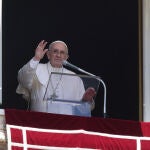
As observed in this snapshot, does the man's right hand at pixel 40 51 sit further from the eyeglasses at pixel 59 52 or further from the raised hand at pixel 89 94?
the raised hand at pixel 89 94

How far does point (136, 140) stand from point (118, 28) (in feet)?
5.18

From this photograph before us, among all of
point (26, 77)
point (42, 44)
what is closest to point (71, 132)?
point (26, 77)

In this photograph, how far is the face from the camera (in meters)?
7.51

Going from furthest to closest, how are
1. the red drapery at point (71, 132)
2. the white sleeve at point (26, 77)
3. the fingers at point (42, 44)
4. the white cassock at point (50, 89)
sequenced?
the fingers at point (42, 44) → the white sleeve at point (26, 77) → the white cassock at point (50, 89) → the red drapery at point (71, 132)

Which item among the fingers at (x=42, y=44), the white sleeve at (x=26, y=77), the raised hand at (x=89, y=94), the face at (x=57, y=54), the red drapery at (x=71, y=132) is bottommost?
the red drapery at (x=71, y=132)

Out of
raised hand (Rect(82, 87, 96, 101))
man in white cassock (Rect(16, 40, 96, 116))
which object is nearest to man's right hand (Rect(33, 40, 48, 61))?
man in white cassock (Rect(16, 40, 96, 116))

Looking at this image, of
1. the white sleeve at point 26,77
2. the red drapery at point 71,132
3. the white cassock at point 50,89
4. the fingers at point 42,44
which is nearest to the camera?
the red drapery at point 71,132

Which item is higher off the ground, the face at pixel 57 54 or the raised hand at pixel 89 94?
the face at pixel 57 54

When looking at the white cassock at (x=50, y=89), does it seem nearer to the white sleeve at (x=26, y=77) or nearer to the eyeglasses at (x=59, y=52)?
the white sleeve at (x=26, y=77)

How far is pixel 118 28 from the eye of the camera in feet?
25.4

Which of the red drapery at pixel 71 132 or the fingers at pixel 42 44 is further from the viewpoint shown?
the fingers at pixel 42 44

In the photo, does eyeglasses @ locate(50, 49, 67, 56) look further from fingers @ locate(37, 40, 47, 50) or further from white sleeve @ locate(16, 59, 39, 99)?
white sleeve @ locate(16, 59, 39, 99)

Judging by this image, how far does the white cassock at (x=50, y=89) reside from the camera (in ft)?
24.0

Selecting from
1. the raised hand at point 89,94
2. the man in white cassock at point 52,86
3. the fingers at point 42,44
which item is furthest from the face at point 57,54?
the raised hand at point 89,94
